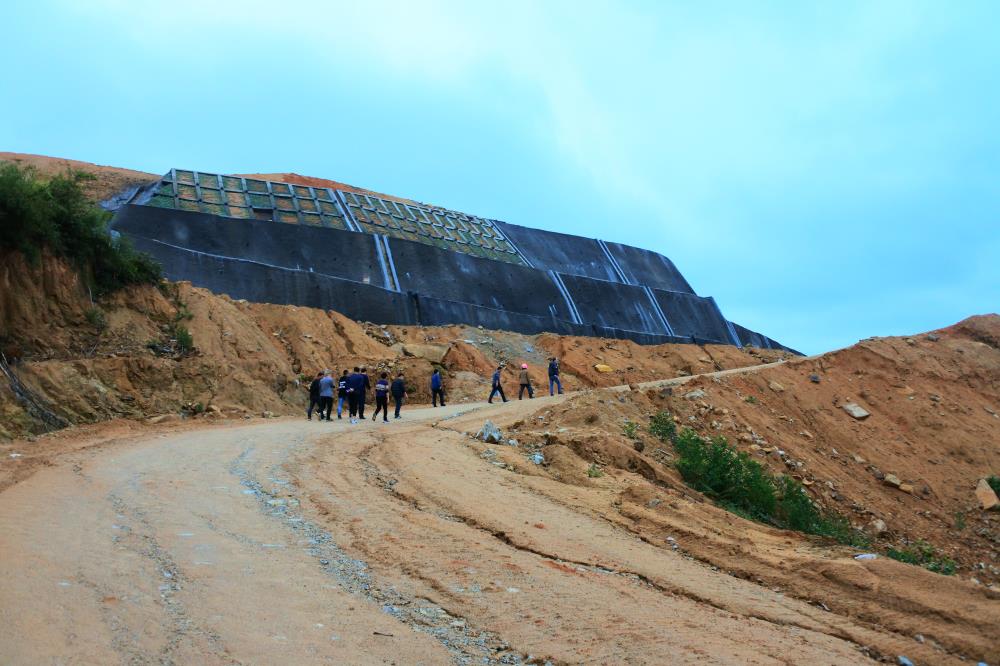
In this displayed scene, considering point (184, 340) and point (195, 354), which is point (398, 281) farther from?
point (184, 340)

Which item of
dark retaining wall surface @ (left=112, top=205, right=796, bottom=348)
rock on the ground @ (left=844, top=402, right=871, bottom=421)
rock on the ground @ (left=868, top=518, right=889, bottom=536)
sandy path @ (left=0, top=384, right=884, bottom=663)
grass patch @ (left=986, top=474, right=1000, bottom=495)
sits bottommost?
sandy path @ (left=0, top=384, right=884, bottom=663)

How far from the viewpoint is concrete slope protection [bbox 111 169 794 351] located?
3142 centimetres

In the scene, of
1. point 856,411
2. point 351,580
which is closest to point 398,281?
point 856,411

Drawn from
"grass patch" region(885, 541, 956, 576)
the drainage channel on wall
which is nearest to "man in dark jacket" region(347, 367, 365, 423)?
"grass patch" region(885, 541, 956, 576)

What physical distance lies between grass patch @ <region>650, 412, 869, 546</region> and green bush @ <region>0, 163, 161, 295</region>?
1321 centimetres

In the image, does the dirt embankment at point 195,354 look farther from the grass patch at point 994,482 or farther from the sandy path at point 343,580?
the grass patch at point 994,482

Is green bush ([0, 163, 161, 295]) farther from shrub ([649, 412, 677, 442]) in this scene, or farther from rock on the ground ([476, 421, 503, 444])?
shrub ([649, 412, 677, 442])

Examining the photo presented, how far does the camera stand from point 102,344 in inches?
731

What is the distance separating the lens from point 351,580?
6.98 meters

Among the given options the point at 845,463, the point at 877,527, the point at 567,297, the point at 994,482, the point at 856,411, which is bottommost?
the point at 877,527

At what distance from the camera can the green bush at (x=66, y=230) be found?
1718 cm

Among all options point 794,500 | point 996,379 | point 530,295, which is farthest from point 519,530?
point 530,295

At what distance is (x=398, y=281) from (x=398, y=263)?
4.40ft

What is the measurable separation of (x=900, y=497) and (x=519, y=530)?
13.2 metres
